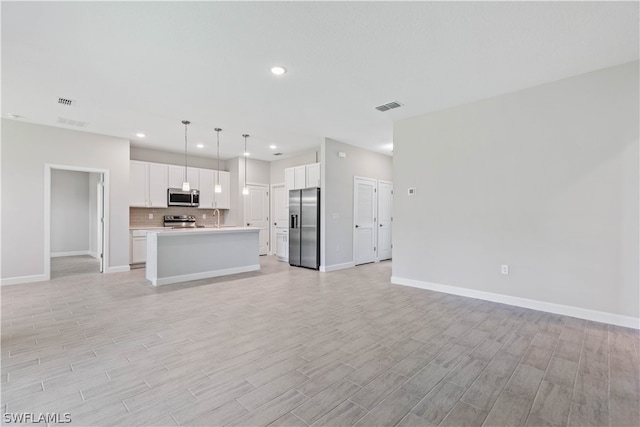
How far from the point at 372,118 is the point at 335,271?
3220 millimetres

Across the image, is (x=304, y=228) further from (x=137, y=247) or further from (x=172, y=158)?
(x=172, y=158)

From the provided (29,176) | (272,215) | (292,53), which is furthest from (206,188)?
(292,53)

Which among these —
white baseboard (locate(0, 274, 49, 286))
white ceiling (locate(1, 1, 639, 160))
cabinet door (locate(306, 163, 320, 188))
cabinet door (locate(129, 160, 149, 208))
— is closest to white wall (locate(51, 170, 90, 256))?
cabinet door (locate(129, 160, 149, 208))

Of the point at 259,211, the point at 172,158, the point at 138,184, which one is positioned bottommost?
the point at 259,211

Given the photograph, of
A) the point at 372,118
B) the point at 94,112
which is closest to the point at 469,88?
the point at 372,118

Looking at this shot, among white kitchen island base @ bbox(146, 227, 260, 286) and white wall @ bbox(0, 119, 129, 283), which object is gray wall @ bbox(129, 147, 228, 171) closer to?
white wall @ bbox(0, 119, 129, 283)

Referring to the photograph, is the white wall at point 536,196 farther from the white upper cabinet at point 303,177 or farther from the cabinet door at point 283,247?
the cabinet door at point 283,247

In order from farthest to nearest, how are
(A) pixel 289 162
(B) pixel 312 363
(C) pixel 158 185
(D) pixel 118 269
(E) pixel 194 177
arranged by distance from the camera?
1. (A) pixel 289 162
2. (E) pixel 194 177
3. (C) pixel 158 185
4. (D) pixel 118 269
5. (B) pixel 312 363

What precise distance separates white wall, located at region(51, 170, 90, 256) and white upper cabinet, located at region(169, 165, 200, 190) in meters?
3.80

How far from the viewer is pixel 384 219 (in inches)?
308

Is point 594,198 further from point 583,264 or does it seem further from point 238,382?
point 238,382

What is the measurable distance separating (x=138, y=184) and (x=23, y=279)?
8.86 ft

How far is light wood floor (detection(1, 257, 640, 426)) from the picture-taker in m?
1.82

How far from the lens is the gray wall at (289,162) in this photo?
7797mm
